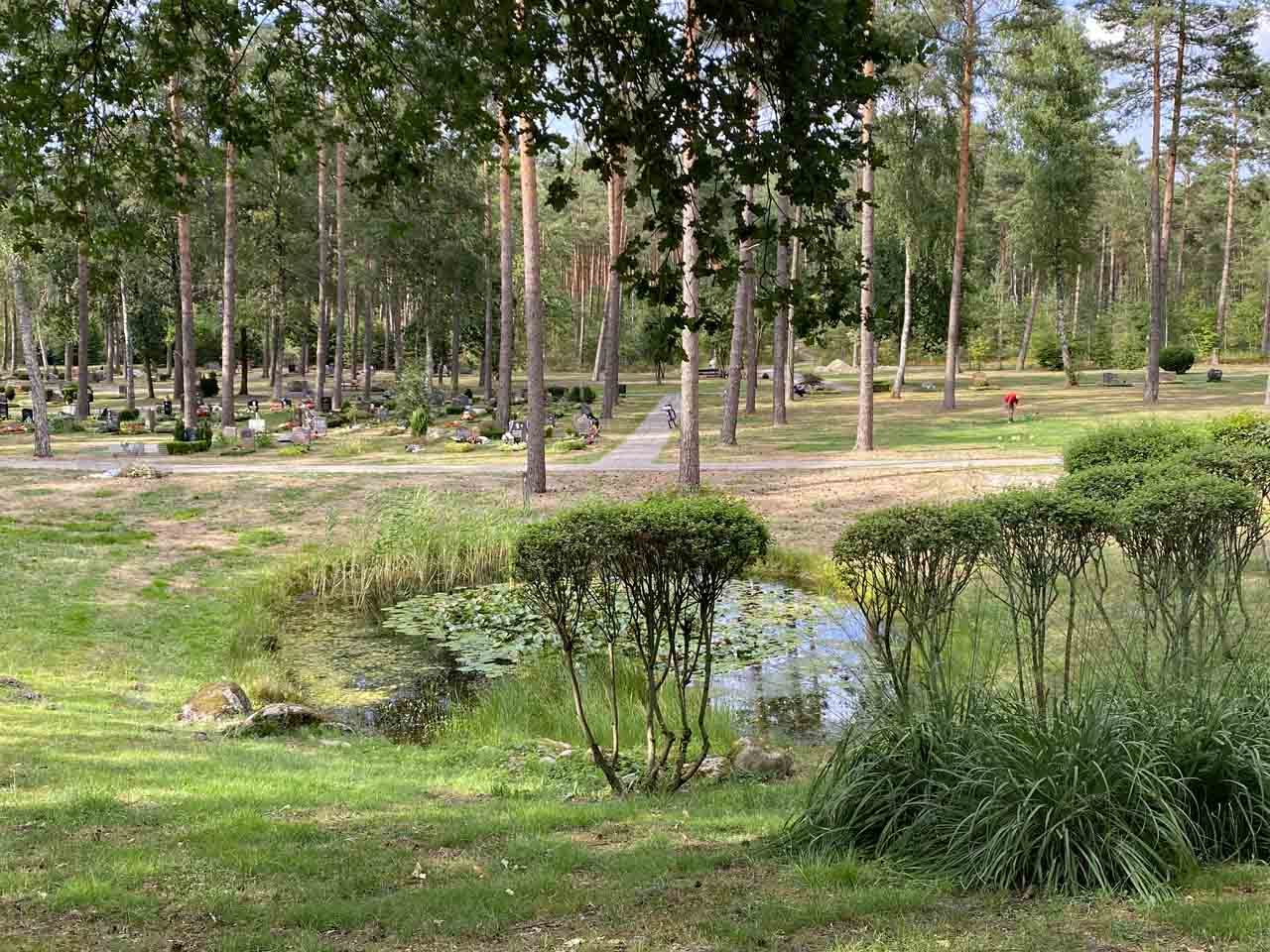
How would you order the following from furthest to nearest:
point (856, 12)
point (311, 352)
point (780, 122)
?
point (311, 352) → point (780, 122) → point (856, 12)

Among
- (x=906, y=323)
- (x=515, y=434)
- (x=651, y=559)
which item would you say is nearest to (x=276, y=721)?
(x=651, y=559)

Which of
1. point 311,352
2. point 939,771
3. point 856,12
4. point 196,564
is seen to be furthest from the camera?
point 311,352

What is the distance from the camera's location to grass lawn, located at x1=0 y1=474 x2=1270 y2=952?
410cm

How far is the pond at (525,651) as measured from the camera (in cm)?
980

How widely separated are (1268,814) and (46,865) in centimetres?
550

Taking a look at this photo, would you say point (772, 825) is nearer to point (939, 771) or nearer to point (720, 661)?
point (939, 771)

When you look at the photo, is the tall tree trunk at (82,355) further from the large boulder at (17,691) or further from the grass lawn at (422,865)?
the grass lawn at (422,865)

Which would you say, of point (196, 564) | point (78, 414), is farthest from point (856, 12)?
point (78, 414)

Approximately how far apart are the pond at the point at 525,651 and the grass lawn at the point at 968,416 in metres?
12.6

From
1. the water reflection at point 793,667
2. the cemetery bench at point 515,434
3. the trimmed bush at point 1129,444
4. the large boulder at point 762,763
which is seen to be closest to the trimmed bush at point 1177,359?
the cemetery bench at point 515,434

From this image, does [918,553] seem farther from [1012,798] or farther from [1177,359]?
[1177,359]

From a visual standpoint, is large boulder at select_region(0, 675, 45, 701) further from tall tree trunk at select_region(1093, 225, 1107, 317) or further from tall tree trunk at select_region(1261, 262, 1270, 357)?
tall tree trunk at select_region(1093, 225, 1107, 317)

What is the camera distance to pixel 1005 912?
4.27 m

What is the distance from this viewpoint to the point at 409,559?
1536 cm
